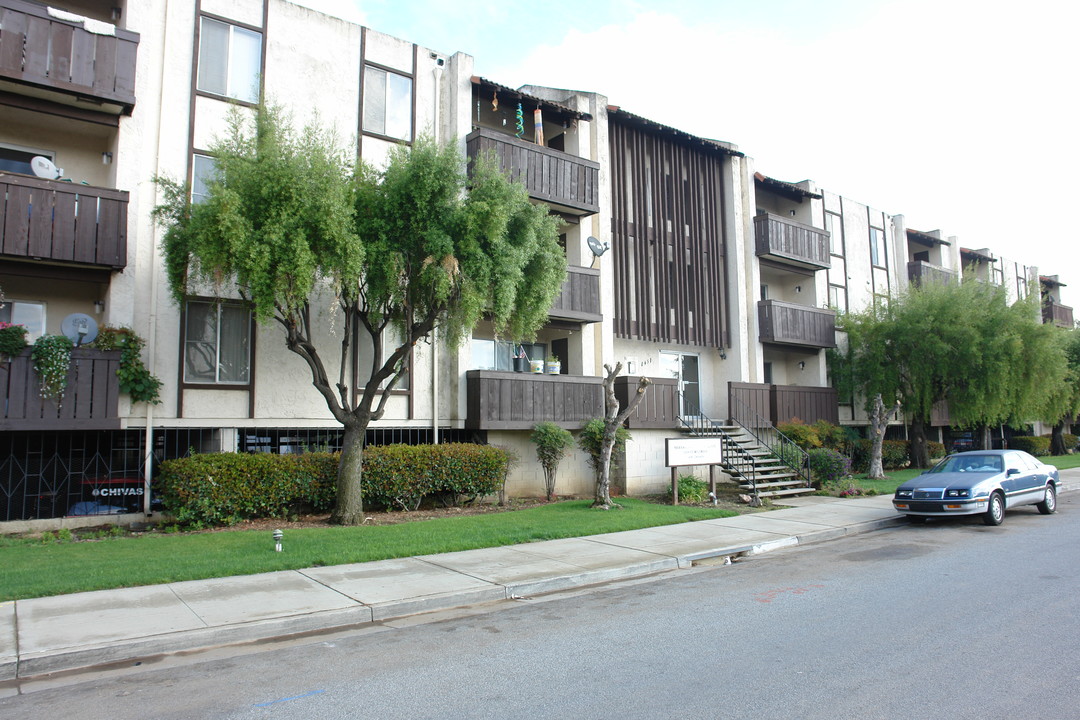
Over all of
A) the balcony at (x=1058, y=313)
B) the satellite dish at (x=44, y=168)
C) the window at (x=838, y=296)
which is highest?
the balcony at (x=1058, y=313)

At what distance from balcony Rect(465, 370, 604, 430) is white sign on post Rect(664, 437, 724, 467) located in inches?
105

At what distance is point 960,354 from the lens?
2305 cm

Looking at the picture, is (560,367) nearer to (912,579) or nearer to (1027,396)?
(912,579)

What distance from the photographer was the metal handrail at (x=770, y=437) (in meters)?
19.3

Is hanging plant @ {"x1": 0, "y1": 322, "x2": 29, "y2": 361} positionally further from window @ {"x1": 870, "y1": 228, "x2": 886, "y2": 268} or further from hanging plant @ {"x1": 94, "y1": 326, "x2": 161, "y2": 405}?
window @ {"x1": 870, "y1": 228, "x2": 886, "y2": 268}

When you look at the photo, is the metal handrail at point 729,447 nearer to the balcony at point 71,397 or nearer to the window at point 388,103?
the window at point 388,103

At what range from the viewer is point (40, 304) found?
1360 centimetres

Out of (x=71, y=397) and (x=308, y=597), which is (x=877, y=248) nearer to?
(x=308, y=597)

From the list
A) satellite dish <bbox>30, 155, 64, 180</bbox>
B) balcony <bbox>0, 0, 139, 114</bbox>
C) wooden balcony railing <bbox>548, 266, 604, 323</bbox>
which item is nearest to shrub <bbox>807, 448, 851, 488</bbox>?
wooden balcony railing <bbox>548, 266, 604, 323</bbox>

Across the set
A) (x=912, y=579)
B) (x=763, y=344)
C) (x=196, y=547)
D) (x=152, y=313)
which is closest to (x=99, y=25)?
(x=152, y=313)

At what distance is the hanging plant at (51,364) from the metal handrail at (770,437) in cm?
1658

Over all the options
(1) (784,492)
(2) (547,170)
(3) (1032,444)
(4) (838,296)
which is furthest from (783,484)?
(3) (1032,444)

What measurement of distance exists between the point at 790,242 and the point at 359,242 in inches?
669

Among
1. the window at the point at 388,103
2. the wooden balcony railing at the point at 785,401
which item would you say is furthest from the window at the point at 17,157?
the wooden balcony railing at the point at 785,401
